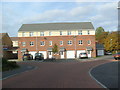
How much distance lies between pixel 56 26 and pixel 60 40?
4852mm

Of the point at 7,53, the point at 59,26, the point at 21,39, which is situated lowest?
the point at 7,53

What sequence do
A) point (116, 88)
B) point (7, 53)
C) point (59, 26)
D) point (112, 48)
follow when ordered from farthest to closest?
1. point (112, 48)
2. point (7, 53)
3. point (59, 26)
4. point (116, 88)

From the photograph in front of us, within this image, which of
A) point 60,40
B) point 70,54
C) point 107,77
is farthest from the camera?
point 60,40

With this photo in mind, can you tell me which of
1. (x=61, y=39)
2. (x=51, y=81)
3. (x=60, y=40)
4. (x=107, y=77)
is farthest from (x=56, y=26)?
(x=51, y=81)

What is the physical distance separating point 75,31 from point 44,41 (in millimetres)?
8530

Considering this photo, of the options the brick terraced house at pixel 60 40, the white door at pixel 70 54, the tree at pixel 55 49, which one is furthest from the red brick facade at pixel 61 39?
the tree at pixel 55 49

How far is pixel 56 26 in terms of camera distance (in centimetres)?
5606

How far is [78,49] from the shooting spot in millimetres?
52438

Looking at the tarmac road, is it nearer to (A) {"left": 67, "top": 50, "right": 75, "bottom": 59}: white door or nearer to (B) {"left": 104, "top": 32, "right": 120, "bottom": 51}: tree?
(A) {"left": 67, "top": 50, "right": 75, "bottom": 59}: white door

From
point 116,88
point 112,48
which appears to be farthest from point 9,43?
point 116,88

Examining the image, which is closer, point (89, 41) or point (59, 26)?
point (89, 41)

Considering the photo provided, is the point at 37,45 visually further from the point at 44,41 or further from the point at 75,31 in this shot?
the point at 75,31

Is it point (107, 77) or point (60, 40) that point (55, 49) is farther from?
point (107, 77)

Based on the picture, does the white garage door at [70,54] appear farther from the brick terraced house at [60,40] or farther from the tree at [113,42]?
the tree at [113,42]
